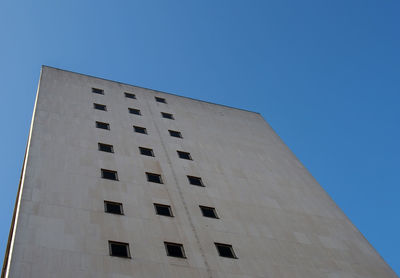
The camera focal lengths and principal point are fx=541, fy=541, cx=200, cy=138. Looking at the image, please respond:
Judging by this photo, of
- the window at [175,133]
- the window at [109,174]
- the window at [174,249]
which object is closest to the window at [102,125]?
the window at [175,133]

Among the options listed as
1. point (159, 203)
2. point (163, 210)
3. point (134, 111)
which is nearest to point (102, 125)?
point (134, 111)

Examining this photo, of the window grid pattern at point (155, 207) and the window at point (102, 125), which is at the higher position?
the window at point (102, 125)

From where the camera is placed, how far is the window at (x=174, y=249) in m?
16.6

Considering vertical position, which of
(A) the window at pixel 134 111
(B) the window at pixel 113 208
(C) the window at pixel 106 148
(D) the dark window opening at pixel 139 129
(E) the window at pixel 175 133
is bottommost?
(B) the window at pixel 113 208

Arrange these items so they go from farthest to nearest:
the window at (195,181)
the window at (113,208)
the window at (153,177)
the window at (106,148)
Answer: the window at (106,148) < the window at (195,181) < the window at (153,177) < the window at (113,208)

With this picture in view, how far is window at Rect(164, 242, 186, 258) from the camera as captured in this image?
16625mm

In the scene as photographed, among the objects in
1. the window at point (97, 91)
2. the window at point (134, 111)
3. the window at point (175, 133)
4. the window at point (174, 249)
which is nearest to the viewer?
the window at point (174, 249)

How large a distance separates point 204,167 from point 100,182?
5.56 metres

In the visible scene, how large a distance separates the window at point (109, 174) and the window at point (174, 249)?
4022 millimetres

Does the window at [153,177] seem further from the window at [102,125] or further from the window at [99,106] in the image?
the window at [99,106]

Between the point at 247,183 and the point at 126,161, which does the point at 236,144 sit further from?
the point at 126,161

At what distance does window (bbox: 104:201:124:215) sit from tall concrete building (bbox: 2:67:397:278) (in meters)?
0.04

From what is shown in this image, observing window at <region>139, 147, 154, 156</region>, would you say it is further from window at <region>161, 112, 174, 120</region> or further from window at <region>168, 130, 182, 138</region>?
window at <region>161, 112, 174, 120</region>

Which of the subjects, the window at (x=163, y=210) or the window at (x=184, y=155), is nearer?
the window at (x=163, y=210)
